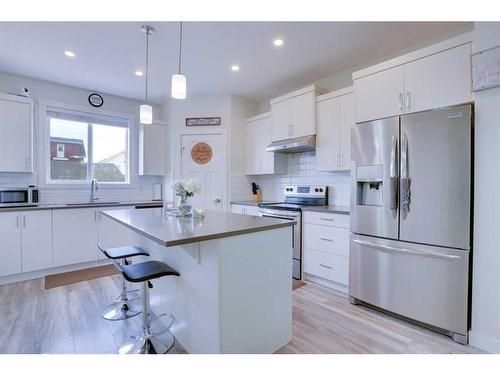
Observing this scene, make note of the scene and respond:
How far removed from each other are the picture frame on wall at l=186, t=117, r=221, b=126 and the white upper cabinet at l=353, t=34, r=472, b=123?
2.42 metres

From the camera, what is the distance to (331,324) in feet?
7.38

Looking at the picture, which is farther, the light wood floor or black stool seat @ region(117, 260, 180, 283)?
the light wood floor

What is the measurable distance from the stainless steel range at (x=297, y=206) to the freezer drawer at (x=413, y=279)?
775 mm

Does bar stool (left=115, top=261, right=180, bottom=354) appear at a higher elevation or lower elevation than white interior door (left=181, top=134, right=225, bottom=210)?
lower

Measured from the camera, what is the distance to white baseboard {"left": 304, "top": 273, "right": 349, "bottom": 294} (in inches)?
115

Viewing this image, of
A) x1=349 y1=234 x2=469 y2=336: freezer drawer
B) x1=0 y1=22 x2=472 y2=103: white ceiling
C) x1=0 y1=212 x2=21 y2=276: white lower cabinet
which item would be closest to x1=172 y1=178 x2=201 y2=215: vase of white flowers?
x1=0 y1=22 x2=472 y2=103: white ceiling

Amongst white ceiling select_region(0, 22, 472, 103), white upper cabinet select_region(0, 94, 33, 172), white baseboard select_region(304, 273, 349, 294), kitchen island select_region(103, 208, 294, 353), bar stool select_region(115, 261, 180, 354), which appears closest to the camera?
kitchen island select_region(103, 208, 294, 353)

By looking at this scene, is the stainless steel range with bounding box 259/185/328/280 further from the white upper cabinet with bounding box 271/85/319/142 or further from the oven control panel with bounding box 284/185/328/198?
the white upper cabinet with bounding box 271/85/319/142

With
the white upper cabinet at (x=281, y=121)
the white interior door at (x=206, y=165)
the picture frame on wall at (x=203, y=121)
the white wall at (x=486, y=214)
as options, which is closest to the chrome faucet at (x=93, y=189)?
the white interior door at (x=206, y=165)

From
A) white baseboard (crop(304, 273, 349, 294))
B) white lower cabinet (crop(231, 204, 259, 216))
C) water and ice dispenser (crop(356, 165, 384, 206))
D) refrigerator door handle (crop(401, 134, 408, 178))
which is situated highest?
refrigerator door handle (crop(401, 134, 408, 178))

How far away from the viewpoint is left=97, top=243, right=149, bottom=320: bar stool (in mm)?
2264

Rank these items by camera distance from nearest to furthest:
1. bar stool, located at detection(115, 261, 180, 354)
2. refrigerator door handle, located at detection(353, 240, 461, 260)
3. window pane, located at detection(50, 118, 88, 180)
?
bar stool, located at detection(115, 261, 180, 354) → refrigerator door handle, located at detection(353, 240, 461, 260) → window pane, located at detection(50, 118, 88, 180)

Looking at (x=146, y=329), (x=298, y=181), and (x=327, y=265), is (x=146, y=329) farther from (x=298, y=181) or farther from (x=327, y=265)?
(x=298, y=181)
